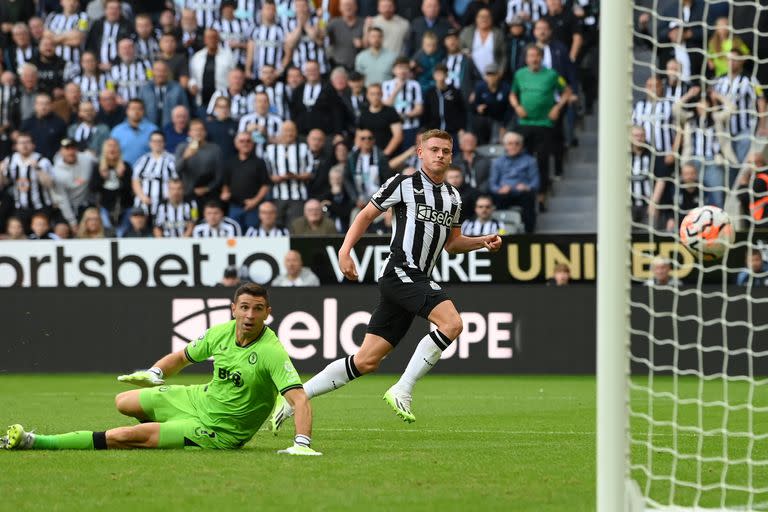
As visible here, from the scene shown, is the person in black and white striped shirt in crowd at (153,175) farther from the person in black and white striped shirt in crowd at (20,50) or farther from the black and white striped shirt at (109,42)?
the person in black and white striped shirt in crowd at (20,50)

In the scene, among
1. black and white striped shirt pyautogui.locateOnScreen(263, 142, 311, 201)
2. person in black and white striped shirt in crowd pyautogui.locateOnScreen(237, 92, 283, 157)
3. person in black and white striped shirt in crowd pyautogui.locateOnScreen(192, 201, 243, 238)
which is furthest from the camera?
person in black and white striped shirt in crowd pyautogui.locateOnScreen(237, 92, 283, 157)

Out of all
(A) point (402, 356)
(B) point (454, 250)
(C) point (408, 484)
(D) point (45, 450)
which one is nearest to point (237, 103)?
(A) point (402, 356)

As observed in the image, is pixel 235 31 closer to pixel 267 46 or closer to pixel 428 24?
pixel 267 46

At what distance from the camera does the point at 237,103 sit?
1912 cm

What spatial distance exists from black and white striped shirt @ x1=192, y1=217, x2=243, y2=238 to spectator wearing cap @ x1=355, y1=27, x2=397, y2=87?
9.93 ft

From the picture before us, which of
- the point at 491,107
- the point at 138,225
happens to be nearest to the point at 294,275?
the point at 138,225

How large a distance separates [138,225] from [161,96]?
2534 millimetres

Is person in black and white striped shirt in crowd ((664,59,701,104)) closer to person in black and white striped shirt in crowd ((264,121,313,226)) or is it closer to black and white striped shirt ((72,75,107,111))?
person in black and white striped shirt in crowd ((264,121,313,226))

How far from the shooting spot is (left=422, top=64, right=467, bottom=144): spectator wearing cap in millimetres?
18281

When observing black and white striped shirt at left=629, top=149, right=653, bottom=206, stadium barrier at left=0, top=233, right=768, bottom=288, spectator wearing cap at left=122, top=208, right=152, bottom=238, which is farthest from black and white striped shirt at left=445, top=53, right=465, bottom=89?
spectator wearing cap at left=122, top=208, right=152, bottom=238

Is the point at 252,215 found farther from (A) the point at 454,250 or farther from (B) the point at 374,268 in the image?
(A) the point at 454,250

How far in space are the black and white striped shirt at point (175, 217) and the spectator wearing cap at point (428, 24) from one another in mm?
3962

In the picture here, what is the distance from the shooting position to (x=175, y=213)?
1800 cm

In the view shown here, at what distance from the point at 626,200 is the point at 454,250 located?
4384 millimetres
